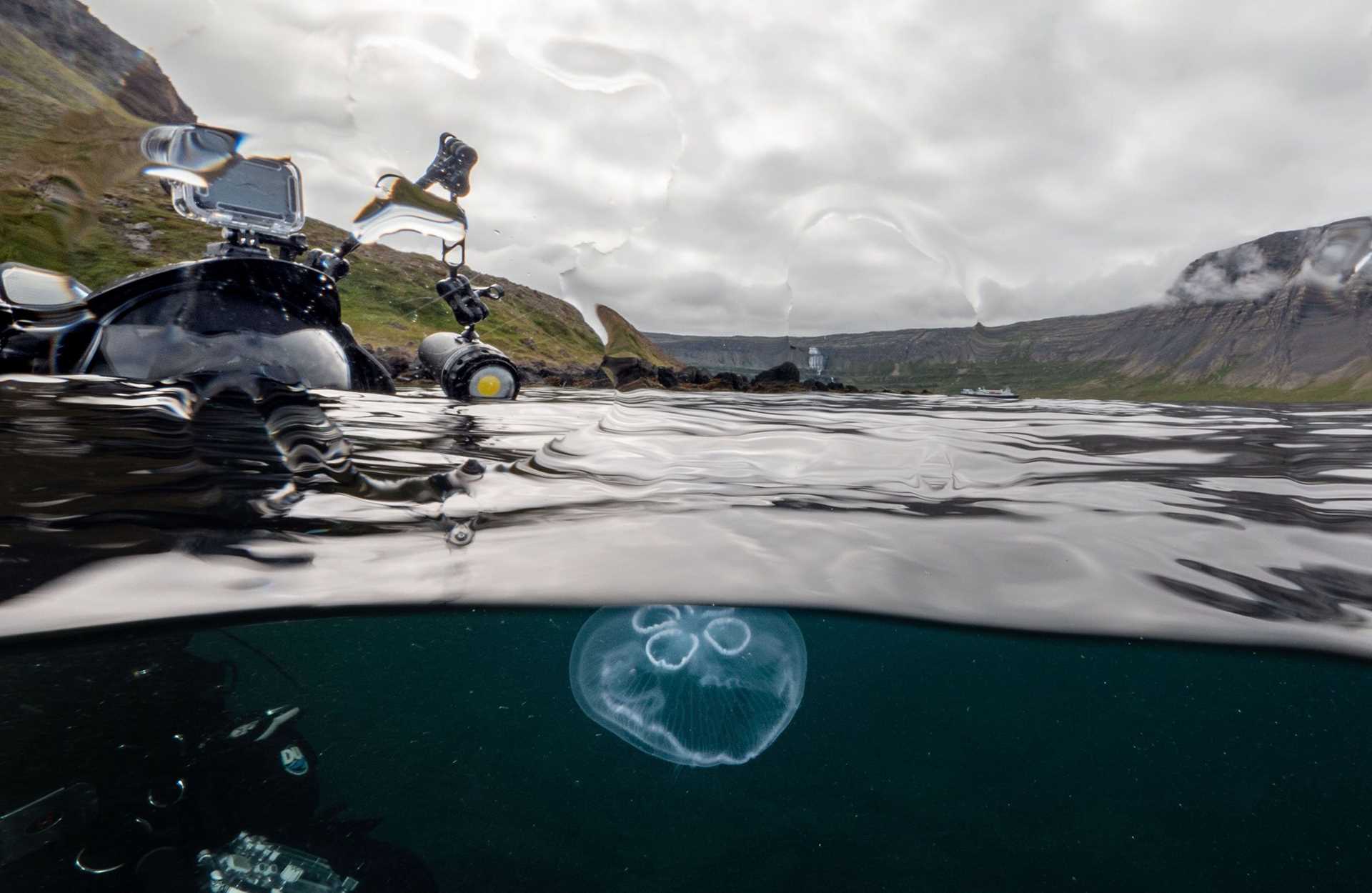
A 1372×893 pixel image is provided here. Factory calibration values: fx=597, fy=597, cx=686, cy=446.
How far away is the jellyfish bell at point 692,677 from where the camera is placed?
19.6 ft

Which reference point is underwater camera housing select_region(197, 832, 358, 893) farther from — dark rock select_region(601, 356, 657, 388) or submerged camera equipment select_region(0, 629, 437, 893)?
dark rock select_region(601, 356, 657, 388)

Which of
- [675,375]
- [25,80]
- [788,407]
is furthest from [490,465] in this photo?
[675,375]

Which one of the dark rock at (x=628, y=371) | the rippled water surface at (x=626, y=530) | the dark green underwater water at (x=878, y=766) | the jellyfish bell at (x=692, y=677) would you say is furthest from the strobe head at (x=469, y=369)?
the dark rock at (x=628, y=371)

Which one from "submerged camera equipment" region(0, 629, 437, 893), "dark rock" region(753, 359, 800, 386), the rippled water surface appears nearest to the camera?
the rippled water surface


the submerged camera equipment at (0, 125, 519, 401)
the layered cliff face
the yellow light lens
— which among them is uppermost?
the layered cliff face

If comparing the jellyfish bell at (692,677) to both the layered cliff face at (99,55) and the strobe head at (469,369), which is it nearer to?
the strobe head at (469,369)

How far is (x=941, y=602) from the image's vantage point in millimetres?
4789

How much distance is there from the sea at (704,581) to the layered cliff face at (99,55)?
4356 millimetres

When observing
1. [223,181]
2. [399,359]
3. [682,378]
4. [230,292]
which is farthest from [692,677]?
[399,359]

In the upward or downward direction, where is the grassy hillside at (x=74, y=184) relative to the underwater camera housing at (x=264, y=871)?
upward

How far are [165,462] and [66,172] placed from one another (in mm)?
6597

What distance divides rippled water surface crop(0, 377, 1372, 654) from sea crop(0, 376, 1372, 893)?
3 centimetres

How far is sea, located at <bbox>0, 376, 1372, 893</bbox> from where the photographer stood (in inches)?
162

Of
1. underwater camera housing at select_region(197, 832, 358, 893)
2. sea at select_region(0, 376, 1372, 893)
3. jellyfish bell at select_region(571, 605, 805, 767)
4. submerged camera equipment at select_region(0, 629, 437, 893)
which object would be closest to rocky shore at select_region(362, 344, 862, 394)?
sea at select_region(0, 376, 1372, 893)
